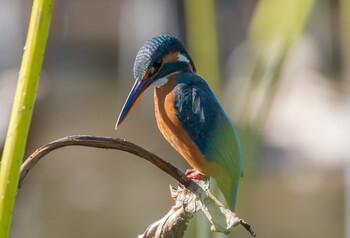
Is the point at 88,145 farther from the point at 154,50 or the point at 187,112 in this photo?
the point at 187,112

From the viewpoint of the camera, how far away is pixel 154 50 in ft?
4.47

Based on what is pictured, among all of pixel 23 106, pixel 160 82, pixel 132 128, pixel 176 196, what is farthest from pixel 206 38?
pixel 132 128

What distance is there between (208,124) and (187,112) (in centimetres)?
14

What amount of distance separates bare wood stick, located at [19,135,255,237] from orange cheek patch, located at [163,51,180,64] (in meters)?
0.42

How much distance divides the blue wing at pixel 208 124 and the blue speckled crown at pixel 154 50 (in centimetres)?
8

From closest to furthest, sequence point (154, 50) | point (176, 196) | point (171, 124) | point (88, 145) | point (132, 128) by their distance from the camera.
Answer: point (88, 145)
point (176, 196)
point (154, 50)
point (171, 124)
point (132, 128)

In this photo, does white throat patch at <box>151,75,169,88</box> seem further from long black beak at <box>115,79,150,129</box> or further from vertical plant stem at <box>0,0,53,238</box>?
vertical plant stem at <box>0,0,53,238</box>

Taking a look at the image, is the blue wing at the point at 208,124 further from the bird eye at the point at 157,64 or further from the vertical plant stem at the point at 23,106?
the vertical plant stem at the point at 23,106

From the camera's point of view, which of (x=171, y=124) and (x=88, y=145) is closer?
(x=88, y=145)

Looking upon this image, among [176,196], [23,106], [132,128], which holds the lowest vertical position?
[132,128]

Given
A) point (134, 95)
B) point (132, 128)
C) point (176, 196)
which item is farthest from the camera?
point (132, 128)

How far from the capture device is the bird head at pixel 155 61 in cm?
130

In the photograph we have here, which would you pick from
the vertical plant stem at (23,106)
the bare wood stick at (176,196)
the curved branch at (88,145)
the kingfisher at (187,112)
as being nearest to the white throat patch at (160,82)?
the kingfisher at (187,112)

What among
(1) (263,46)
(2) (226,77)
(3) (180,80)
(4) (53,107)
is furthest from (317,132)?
(1) (263,46)
